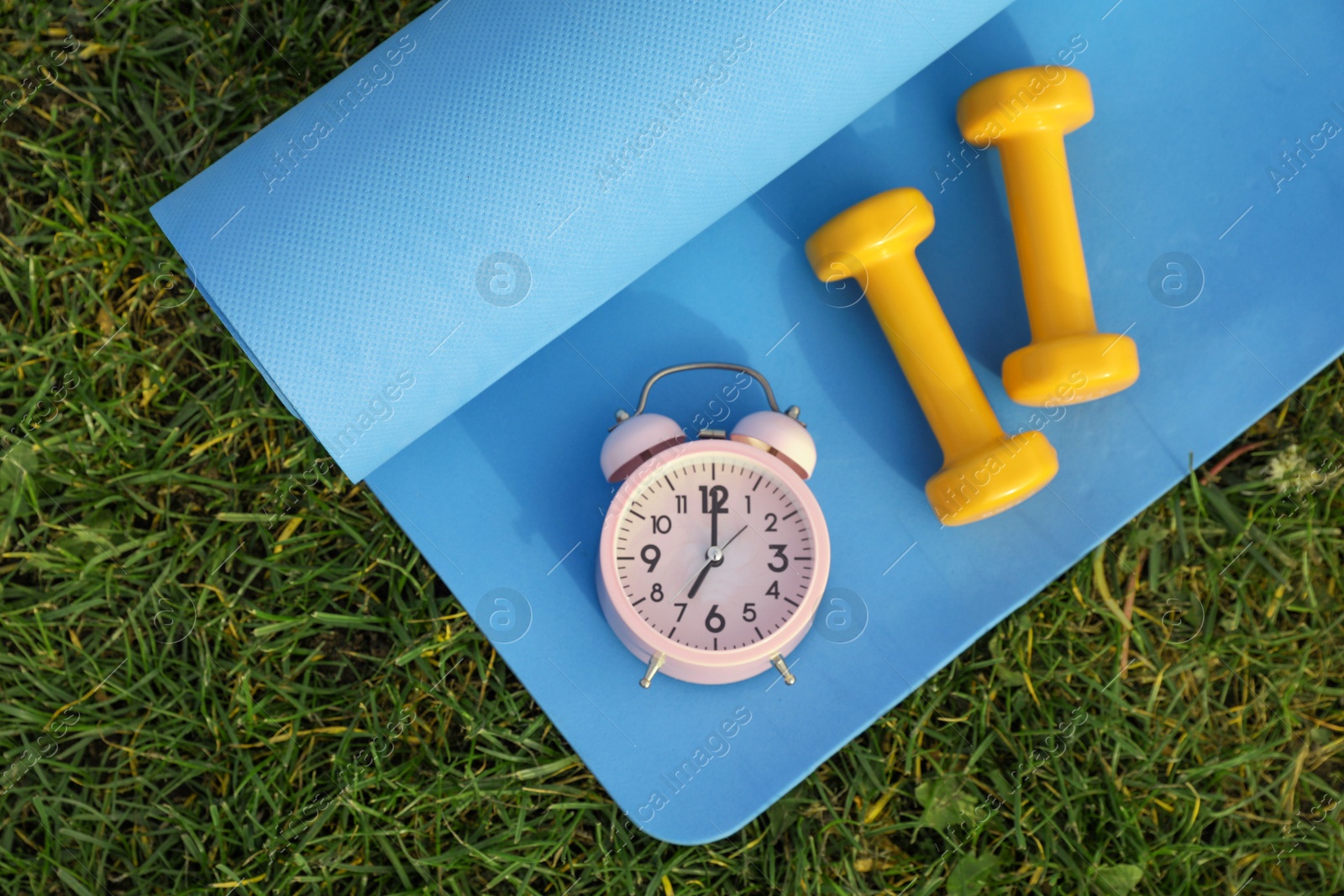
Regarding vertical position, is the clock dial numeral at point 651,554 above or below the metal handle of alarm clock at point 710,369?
below

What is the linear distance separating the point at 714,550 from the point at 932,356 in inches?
13.6

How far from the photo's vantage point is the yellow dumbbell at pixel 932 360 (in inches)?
43.0

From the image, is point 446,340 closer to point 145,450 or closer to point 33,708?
point 145,450

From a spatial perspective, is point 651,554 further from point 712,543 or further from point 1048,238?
point 1048,238

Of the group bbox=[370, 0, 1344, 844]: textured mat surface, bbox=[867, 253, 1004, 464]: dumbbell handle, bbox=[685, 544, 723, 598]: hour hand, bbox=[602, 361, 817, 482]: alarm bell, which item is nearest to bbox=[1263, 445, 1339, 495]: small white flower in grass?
bbox=[370, 0, 1344, 844]: textured mat surface

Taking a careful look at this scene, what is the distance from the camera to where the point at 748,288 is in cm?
124

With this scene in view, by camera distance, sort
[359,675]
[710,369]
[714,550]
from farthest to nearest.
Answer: [359,675] < [710,369] < [714,550]

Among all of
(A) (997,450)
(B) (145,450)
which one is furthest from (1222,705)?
(B) (145,450)

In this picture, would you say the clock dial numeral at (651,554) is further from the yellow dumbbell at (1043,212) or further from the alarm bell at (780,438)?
the yellow dumbbell at (1043,212)

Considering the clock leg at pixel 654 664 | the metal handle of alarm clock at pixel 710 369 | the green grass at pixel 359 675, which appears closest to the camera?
the clock leg at pixel 654 664

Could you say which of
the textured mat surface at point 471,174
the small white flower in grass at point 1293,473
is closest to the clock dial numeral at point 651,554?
the textured mat surface at point 471,174

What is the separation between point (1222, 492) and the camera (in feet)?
4.60

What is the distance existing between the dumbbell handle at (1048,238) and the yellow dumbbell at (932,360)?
0.11 metres

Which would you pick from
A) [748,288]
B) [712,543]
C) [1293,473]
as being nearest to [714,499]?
[712,543]
